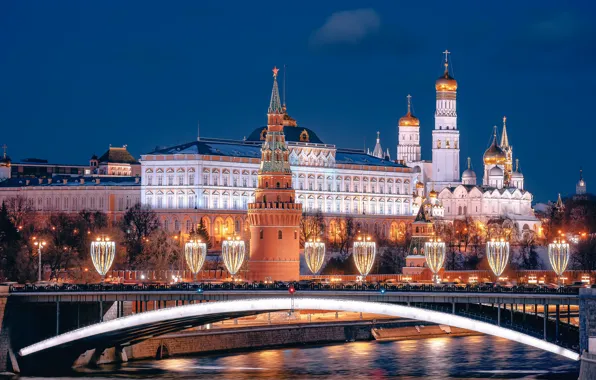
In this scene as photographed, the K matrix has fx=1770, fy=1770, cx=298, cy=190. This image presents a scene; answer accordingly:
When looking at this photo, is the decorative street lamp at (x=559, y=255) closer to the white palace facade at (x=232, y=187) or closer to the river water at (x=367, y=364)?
the river water at (x=367, y=364)

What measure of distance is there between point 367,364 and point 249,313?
819 cm

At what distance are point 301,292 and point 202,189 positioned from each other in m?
96.8

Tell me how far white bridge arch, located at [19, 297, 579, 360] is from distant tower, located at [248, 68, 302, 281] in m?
35.6

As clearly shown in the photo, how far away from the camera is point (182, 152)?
17400 centimetres

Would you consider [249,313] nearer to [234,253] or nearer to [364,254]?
[234,253]

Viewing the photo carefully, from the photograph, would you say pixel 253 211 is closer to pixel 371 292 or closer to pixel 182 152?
pixel 371 292

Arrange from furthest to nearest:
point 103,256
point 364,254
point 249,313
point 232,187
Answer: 1. point 232,187
2. point 364,254
3. point 103,256
4. point 249,313

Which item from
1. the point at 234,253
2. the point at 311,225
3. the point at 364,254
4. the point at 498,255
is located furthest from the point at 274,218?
the point at 311,225

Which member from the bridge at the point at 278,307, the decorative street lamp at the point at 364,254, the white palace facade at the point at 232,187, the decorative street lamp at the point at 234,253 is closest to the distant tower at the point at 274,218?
the decorative street lamp at the point at 364,254

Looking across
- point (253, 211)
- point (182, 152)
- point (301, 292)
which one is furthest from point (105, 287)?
point (182, 152)

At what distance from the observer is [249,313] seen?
3027 inches

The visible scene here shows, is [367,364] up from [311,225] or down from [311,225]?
down

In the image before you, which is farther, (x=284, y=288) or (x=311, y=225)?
(x=311, y=225)

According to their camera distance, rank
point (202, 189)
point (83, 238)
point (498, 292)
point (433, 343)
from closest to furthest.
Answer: point (498, 292) → point (433, 343) → point (83, 238) → point (202, 189)
